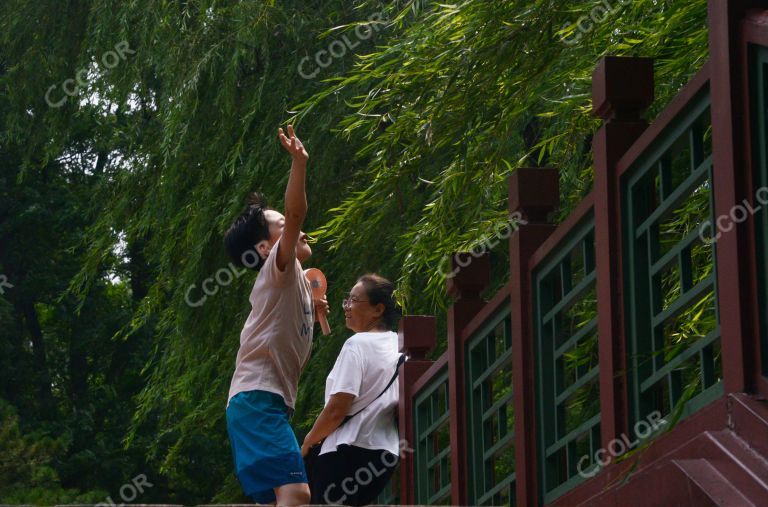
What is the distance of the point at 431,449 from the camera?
6.34 m

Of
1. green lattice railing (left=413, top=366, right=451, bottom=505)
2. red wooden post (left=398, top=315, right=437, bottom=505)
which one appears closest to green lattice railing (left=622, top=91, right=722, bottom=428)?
green lattice railing (left=413, top=366, right=451, bottom=505)

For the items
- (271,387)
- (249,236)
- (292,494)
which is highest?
(249,236)

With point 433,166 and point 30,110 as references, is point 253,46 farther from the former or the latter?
point 30,110

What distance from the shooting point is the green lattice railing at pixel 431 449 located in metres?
5.98

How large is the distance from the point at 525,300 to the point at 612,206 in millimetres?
792

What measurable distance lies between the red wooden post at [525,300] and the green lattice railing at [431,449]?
132cm

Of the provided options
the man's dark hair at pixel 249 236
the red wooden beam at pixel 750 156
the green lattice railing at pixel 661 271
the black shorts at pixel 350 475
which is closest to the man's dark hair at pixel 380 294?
the black shorts at pixel 350 475

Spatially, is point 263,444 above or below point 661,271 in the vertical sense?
below

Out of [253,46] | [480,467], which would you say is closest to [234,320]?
[253,46]

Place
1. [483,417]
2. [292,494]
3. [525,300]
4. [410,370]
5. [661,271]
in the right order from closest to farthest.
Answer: [661,271] < [525,300] < [292,494] < [483,417] < [410,370]

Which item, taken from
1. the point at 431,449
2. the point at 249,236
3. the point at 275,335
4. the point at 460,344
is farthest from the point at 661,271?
the point at 431,449

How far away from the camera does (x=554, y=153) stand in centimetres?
704

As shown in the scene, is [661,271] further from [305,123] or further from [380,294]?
[305,123]

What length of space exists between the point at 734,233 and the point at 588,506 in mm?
919
